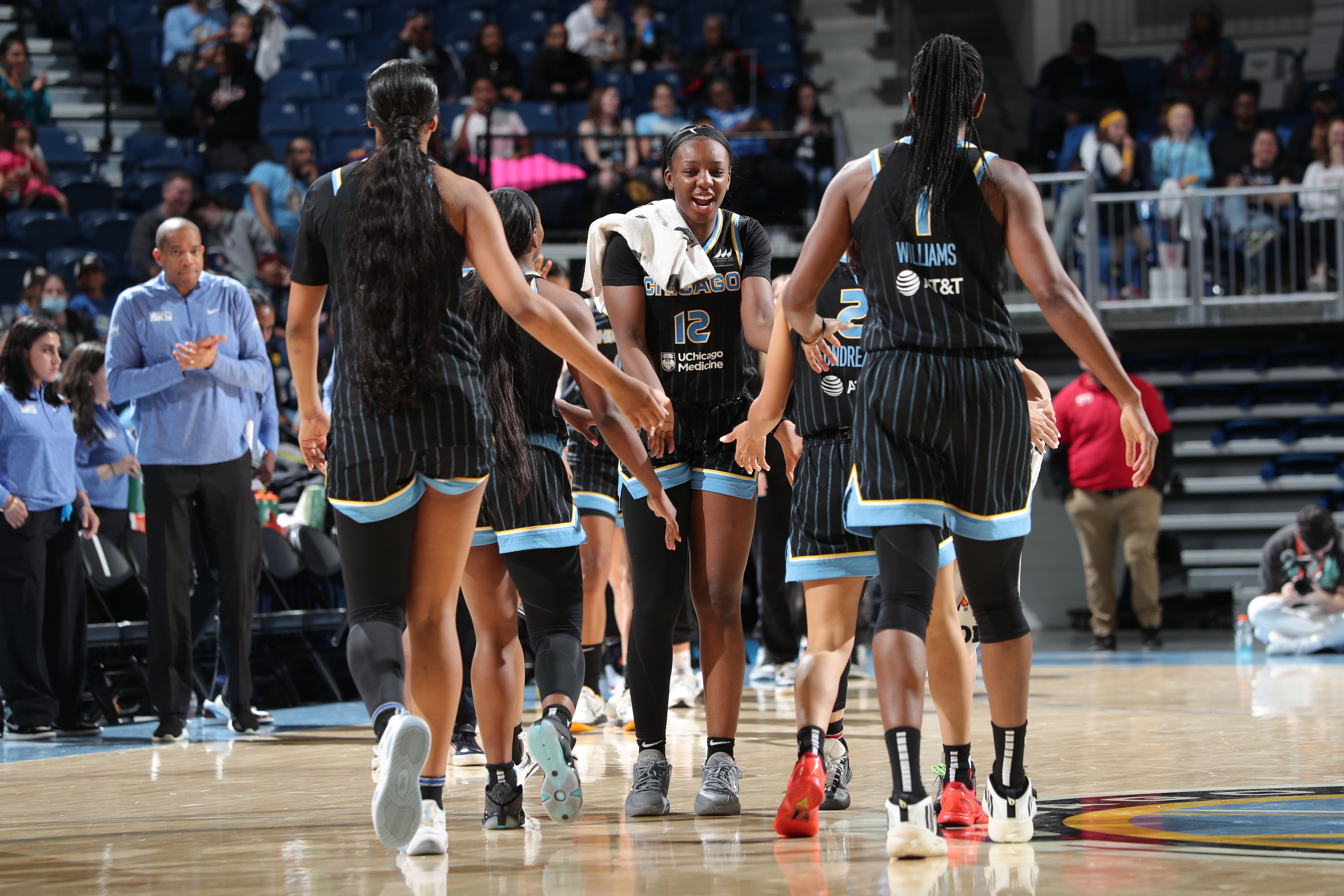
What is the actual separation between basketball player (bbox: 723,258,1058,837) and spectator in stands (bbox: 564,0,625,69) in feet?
34.8

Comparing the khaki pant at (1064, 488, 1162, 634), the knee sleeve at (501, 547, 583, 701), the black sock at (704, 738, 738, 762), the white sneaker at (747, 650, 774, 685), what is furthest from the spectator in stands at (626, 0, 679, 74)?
the black sock at (704, 738, 738, 762)

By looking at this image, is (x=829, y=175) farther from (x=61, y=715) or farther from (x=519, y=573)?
(x=519, y=573)

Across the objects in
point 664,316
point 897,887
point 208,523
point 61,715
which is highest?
point 664,316

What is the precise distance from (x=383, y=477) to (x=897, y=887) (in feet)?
4.44

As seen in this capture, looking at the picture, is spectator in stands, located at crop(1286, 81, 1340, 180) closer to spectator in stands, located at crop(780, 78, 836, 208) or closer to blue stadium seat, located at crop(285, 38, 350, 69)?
spectator in stands, located at crop(780, 78, 836, 208)

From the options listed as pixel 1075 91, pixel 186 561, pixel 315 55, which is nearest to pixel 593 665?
pixel 186 561

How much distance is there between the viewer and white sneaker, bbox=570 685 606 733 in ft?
19.8

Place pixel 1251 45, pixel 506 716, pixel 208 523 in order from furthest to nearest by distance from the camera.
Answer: pixel 1251 45
pixel 208 523
pixel 506 716

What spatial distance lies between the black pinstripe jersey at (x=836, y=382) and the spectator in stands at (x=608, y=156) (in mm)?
7010

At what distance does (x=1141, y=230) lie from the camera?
11.5 meters

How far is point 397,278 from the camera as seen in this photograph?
312cm

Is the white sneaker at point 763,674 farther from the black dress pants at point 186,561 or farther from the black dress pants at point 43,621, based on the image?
the black dress pants at point 43,621

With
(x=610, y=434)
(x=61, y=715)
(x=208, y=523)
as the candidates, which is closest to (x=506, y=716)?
(x=610, y=434)

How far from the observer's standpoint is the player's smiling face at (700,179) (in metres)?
3.99
